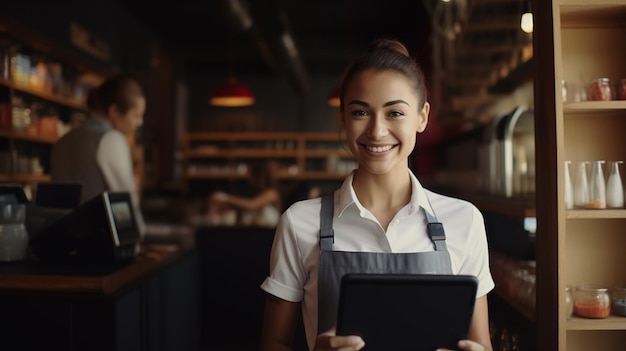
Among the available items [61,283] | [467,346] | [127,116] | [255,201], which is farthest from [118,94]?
[255,201]

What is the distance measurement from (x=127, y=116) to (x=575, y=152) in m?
2.15

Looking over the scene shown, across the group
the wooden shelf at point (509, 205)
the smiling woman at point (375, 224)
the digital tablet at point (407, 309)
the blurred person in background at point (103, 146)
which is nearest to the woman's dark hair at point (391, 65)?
the smiling woman at point (375, 224)

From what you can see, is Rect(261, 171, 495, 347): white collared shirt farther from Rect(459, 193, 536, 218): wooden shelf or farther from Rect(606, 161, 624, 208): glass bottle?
Rect(459, 193, 536, 218): wooden shelf

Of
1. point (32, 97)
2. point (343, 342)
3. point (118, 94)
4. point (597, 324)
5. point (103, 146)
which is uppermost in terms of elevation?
point (32, 97)

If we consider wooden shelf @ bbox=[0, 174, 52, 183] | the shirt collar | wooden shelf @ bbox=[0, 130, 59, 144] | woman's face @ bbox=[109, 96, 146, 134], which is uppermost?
wooden shelf @ bbox=[0, 130, 59, 144]

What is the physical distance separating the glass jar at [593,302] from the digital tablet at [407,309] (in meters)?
0.79

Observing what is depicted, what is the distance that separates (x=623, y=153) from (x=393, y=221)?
109cm

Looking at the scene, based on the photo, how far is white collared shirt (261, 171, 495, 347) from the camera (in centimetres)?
156

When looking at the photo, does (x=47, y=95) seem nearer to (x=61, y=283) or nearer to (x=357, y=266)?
(x=61, y=283)

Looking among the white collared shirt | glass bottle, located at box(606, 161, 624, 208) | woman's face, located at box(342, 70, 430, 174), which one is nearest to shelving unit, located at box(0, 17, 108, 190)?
the white collared shirt

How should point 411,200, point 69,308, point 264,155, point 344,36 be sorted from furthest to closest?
1. point 264,155
2. point 344,36
3. point 69,308
4. point 411,200

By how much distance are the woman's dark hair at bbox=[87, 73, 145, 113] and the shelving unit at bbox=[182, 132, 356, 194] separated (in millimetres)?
7771

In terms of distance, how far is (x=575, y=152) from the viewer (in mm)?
2207

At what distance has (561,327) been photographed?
1896 millimetres
